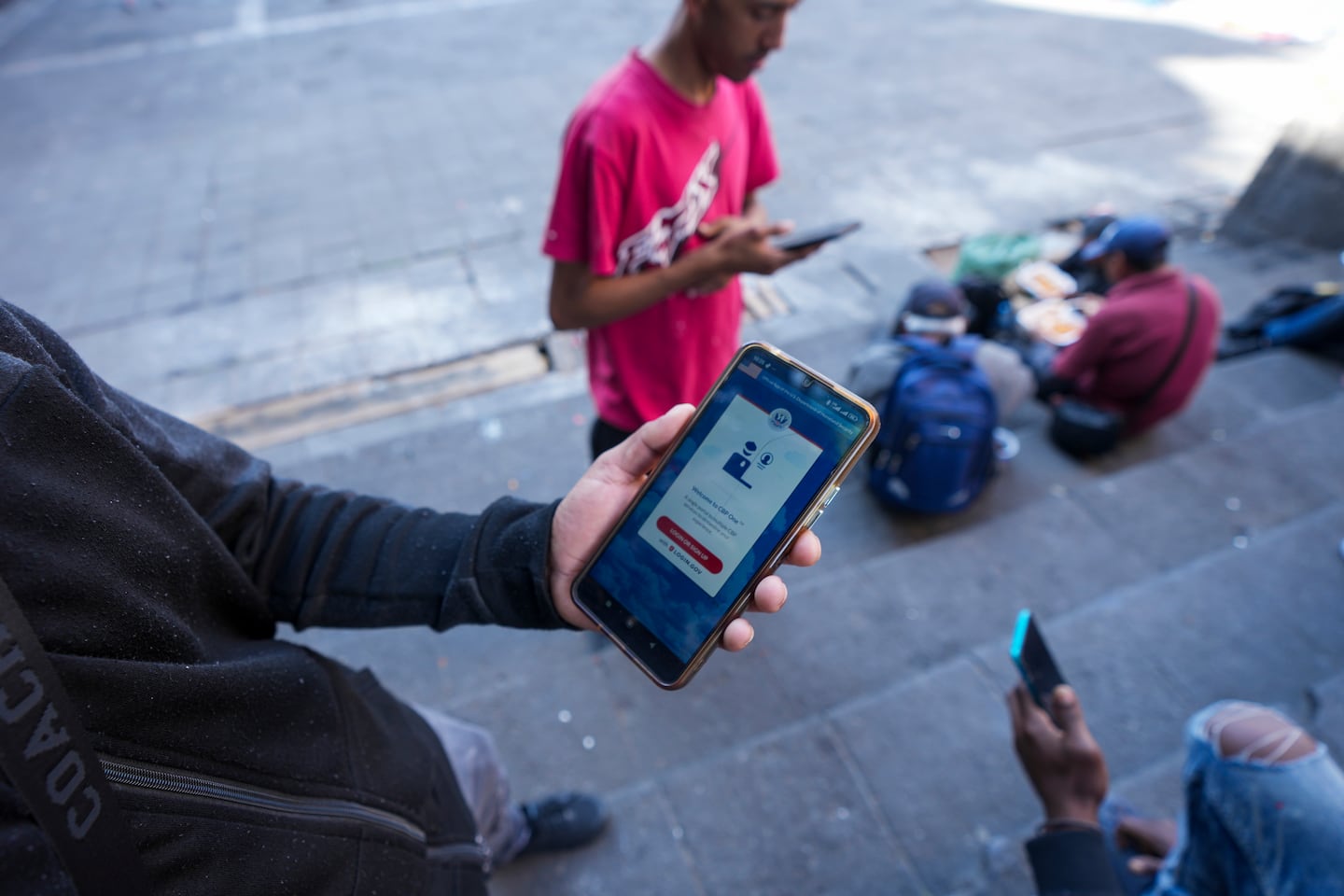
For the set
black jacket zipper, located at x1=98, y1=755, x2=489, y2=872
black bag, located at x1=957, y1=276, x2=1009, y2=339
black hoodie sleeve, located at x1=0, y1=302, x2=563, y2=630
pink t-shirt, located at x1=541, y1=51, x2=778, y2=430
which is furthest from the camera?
black bag, located at x1=957, y1=276, x2=1009, y2=339

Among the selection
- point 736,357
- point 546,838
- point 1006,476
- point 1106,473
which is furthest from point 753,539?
point 1106,473

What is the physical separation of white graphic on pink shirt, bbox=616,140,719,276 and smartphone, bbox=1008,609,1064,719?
4.61 ft

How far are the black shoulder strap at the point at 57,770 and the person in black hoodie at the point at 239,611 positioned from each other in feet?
0.06

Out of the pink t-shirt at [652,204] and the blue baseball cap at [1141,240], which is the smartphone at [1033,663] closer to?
the pink t-shirt at [652,204]

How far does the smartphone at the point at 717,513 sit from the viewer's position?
3.98ft

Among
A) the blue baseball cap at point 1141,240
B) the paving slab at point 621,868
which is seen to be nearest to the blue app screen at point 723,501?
the paving slab at point 621,868

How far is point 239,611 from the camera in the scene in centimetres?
113

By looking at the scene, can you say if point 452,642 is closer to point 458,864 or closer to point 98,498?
point 458,864

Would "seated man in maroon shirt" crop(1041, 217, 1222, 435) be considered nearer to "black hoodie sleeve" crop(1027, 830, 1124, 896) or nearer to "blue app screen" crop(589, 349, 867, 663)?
"black hoodie sleeve" crop(1027, 830, 1124, 896)

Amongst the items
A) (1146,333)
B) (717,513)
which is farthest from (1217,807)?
(1146,333)

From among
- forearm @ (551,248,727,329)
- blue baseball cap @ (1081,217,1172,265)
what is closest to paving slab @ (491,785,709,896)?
forearm @ (551,248,727,329)

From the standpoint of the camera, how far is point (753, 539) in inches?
48.8

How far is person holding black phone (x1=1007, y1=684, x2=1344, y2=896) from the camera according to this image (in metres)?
1.51

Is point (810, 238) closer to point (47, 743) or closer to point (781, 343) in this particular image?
point (47, 743)
